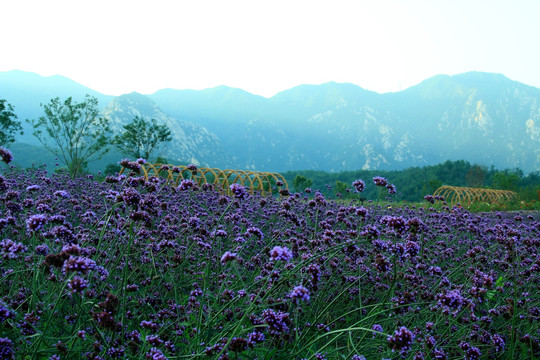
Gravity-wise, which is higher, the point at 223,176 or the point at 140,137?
the point at 140,137

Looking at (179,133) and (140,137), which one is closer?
(140,137)

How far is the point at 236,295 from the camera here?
3.13m

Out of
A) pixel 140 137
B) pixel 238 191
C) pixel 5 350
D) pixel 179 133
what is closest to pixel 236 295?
pixel 238 191

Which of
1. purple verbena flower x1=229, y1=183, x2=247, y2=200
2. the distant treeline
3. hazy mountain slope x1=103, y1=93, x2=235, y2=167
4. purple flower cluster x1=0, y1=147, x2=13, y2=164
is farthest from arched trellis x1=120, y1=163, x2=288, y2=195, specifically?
hazy mountain slope x1=103, y1=93, x2=235, y2=167


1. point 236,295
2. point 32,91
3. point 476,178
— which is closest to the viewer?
point 236,295

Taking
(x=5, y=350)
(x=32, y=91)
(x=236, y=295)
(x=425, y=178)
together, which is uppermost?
(x=32, y=91)

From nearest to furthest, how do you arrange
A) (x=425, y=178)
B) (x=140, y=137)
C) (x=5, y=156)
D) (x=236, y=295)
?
1. (x=5, y=156)
2. (x=236, y=295)
3. (x=140, y=137)
4. (x=425, y=178)

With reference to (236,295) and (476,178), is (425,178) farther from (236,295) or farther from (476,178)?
(236,295)

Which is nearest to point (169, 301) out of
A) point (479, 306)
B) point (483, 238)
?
point (479, 306)

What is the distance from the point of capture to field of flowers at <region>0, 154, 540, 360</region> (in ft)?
6.54

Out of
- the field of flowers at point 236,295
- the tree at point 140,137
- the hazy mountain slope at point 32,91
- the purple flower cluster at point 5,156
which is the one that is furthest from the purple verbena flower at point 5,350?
the hazy mountain slope at point 32,91

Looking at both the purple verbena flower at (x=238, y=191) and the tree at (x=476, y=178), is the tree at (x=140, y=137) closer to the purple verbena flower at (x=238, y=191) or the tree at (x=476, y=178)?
the purple verbena flower at (x=238, y=191)

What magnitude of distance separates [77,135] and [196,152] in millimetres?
129880

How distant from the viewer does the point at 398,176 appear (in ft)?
137
